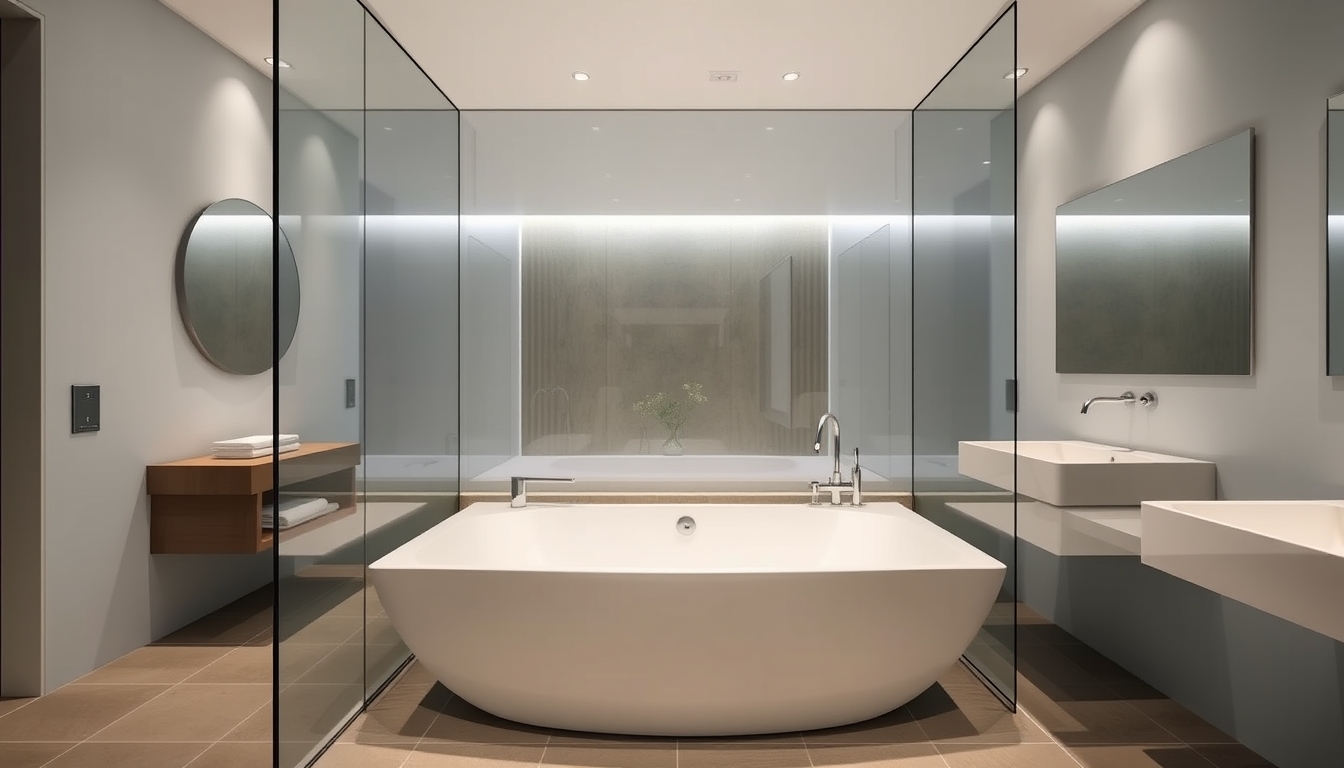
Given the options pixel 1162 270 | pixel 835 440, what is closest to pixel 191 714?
pixel 835 440

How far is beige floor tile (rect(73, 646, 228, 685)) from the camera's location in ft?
10.1

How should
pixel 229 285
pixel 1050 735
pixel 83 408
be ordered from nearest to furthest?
pixel 1050 735, pixel 83 408, pixel 229 285

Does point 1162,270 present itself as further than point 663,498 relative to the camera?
No

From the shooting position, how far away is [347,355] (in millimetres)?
2598

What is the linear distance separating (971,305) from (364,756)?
277 centimetres

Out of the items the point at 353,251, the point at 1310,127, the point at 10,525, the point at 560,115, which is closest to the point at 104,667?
the point at 10,525

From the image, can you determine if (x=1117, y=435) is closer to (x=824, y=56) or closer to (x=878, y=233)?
(x=878, y=233)

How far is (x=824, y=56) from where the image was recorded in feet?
10.9

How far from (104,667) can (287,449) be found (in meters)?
1.80

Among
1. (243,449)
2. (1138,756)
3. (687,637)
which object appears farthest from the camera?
(243,449)

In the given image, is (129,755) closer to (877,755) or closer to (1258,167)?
(877,755)

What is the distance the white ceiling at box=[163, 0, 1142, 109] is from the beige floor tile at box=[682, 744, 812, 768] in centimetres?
239

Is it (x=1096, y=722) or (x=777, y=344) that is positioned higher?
(x=777, y=344)

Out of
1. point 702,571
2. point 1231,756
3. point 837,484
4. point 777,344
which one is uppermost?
point 777,344
